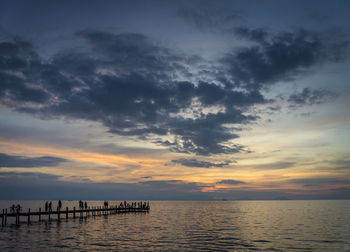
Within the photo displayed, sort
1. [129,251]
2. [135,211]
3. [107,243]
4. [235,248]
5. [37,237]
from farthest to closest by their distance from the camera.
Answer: [135,211] → [37,237] → [107,243] → [235,248] → [129,251]

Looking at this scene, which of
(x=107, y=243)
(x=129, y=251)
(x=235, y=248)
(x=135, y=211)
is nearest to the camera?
(x=129, y=251)

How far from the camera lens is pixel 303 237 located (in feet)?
146

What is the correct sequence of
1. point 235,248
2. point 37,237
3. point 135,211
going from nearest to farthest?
point 235,248, point 37,237, point 135,211

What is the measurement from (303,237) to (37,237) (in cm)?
3846

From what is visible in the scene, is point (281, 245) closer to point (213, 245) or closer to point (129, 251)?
point (213, 245)

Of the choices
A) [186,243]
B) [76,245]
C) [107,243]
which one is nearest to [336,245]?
[186,243]

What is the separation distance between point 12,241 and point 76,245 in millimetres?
9405

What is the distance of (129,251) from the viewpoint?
108 ft

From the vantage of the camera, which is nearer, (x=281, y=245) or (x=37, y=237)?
(x=281, y=245)

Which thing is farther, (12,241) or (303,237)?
(303,237)

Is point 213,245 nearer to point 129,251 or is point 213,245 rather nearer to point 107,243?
point 129,251

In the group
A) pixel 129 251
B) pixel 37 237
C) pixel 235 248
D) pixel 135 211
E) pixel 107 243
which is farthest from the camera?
pixel 135 211

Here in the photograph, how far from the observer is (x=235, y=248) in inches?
1395

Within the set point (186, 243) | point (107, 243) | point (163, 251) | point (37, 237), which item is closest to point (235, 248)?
point (186, 243)
